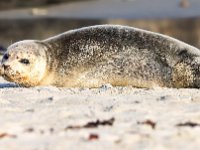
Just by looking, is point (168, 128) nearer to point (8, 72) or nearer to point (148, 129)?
point (148, 129)

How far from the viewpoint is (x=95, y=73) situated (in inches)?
235

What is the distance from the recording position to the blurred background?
52.0 ft

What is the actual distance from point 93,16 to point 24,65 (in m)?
13.5

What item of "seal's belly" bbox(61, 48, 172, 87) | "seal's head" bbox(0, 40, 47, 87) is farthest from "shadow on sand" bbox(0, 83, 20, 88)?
"seal's belly" bbox(61, 48, 172, 87)

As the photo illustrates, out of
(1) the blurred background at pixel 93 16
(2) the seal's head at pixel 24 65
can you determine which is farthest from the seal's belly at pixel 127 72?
(1) the blurred background at pixel 93 16

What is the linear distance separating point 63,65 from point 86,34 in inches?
15.0

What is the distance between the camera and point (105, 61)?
19.7 feet

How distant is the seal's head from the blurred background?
740cm

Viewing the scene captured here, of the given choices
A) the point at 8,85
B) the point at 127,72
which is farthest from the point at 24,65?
the point at 127,72

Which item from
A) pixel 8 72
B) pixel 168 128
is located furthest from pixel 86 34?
pixel 168 128

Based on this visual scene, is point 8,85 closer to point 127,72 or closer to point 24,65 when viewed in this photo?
point 24,65

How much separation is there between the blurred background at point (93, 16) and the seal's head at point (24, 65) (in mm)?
7396

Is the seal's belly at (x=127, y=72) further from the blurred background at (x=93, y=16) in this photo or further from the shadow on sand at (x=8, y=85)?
the blurred background at (x=93, y=16)

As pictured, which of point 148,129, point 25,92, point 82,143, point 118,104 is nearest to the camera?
point 82,143
